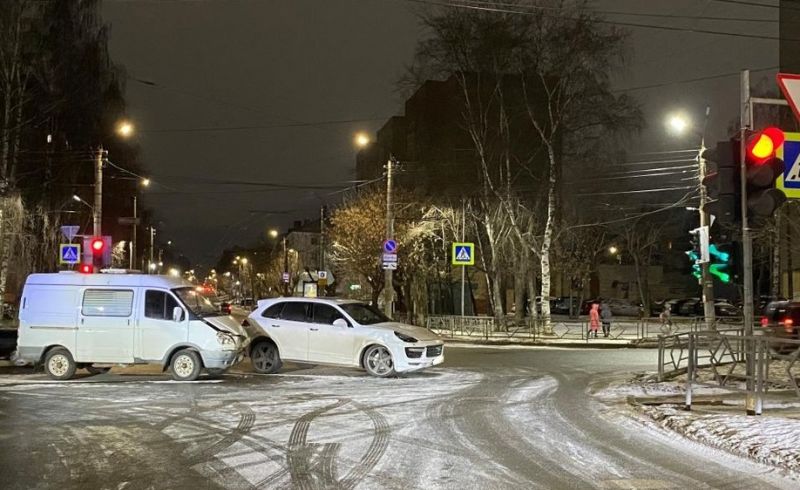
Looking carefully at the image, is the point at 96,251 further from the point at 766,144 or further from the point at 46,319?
the point at 766,144

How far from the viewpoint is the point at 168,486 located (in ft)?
21.5

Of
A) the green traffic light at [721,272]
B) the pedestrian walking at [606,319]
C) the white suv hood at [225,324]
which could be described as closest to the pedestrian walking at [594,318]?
the pedestrian walking at [606,319]

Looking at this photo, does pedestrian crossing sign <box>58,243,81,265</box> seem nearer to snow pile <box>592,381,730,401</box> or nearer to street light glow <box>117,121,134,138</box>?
street light glow <box>117,121,134,138</box>

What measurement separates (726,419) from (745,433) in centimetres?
95

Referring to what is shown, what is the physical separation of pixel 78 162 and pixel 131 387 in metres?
27.4

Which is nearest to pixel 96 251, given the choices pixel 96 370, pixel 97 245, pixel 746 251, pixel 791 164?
pixel 97 245

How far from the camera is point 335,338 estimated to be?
1508 cm

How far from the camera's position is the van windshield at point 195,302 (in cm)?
1442

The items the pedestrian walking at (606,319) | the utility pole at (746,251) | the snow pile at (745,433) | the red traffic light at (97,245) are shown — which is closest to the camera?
the snow pile at (745,433)

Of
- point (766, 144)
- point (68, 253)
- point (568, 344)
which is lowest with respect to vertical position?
point (568, 344)

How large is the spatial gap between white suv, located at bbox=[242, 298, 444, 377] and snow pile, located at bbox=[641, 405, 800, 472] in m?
5.48

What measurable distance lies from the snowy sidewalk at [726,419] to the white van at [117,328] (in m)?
7.38

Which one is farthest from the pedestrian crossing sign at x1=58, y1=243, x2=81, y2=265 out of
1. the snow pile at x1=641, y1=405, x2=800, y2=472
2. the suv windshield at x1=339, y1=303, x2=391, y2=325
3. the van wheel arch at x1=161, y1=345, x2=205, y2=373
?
the snow pile at x1=641, y1=405, x2=800, y2=472

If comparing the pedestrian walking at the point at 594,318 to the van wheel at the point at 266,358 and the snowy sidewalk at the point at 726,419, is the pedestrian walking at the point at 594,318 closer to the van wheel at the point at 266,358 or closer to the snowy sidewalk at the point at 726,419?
the snowy sidewalk at the point at 726,419
